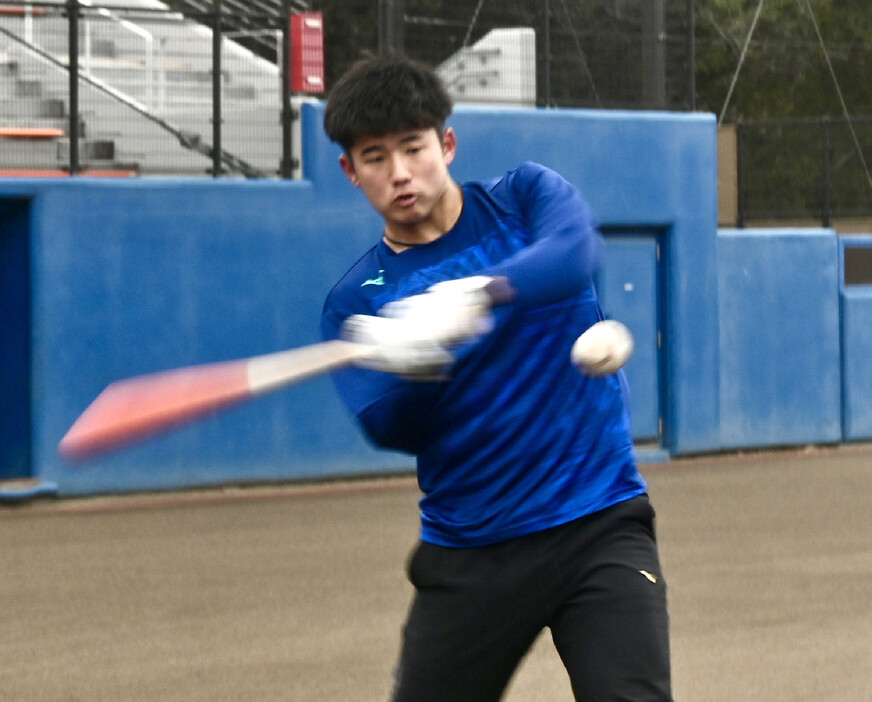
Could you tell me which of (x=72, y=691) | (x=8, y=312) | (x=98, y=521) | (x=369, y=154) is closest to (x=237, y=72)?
(x=8, y=312)

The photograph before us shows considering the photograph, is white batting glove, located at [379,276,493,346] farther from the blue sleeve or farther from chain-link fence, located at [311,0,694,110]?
chain-link fence, located at [311,0,694,110]

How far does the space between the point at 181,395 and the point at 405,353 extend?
41 cm

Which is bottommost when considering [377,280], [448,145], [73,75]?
[377,280]

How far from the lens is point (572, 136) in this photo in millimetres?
13883

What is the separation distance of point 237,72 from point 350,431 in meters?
3.28

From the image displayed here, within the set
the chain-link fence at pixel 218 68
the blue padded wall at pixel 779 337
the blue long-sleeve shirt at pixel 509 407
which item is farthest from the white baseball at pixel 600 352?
the blue padded wall at pixel 779 337

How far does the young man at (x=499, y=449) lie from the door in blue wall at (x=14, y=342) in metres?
9.42

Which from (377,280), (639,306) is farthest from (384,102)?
(639,306)

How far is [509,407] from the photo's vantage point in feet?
10.3

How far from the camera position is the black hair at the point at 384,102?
3.16m

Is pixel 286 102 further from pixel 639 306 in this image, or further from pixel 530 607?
pixel 530 607

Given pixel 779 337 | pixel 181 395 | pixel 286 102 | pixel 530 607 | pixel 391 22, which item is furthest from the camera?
pixel 779 337

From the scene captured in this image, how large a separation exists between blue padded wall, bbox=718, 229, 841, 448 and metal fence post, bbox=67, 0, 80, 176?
250 inches

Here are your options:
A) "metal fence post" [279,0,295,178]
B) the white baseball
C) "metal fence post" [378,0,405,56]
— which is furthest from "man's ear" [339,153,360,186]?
"metal fence post" [378,0,405,56]
